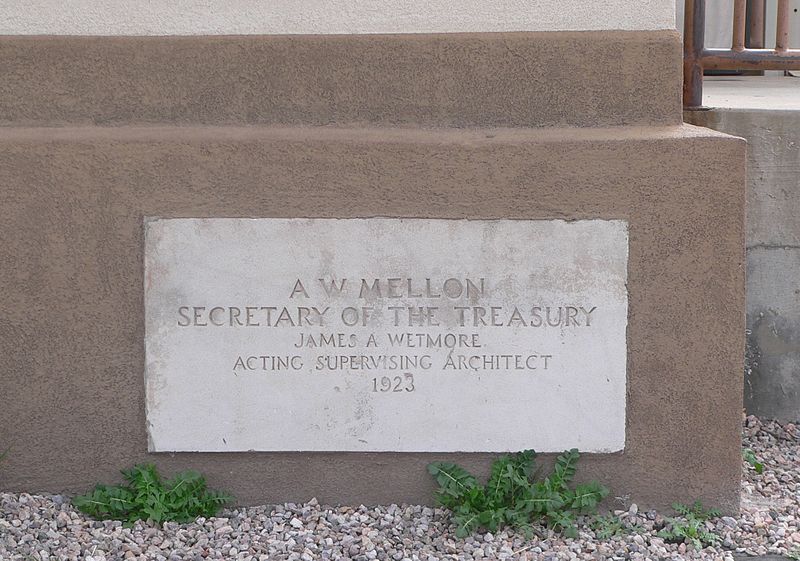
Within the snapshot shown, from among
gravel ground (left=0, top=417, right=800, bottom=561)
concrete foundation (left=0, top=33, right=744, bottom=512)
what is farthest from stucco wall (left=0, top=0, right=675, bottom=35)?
gravel ground (left=0, top=417, right=800, bottom=561)

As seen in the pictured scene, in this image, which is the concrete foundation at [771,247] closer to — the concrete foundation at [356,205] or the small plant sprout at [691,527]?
the concrete foundation at [356,205]

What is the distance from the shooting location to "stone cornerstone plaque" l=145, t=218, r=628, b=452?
3316 millimetres

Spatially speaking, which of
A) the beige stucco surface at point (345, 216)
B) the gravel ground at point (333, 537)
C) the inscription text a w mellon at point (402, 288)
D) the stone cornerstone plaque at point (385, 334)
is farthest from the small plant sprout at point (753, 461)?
the inscription text a w mellon at point (402, 288)

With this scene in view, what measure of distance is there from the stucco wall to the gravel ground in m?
1.60

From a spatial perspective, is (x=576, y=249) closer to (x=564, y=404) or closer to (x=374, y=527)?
(x=564, y=404)

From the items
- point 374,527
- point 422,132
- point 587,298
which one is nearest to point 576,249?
point 587,298

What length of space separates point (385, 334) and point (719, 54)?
6.70 feet

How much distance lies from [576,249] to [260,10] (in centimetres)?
131

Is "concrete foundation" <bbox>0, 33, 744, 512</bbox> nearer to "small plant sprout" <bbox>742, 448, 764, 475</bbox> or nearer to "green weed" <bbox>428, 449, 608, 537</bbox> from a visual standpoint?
"green weed" <bbox>428, 449, 608, 537</bbox>

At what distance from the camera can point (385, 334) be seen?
337cm

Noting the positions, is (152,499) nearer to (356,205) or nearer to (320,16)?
(356,205)

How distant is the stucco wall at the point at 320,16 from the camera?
338 centimetres

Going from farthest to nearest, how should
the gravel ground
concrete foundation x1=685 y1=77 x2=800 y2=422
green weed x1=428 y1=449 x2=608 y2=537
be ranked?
concrete foundation x1=685 y1=77 x2=800 y2=422 < green weed x1=428 y1=449 x2=608 y2=537 < the gravel ground

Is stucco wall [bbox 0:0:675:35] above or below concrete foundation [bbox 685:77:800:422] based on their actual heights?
above
